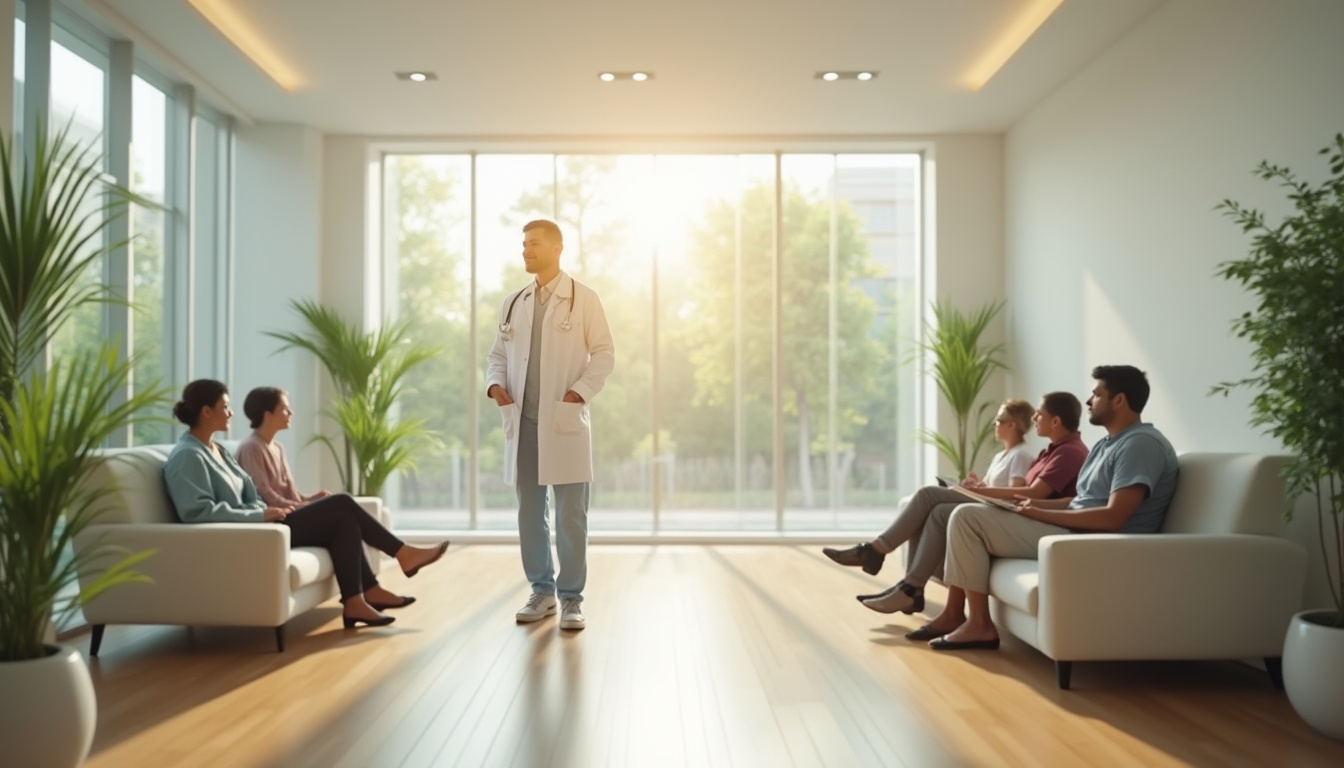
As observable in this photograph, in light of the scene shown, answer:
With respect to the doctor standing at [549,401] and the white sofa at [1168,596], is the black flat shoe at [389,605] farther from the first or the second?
the white sofa at [1168,596]

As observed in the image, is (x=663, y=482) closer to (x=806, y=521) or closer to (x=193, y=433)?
(x=806, y=521)

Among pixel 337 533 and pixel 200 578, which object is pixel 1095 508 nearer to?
pixel 337 533

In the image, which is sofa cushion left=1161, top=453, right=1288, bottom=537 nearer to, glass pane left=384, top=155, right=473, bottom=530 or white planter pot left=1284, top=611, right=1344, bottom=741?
white planter pot left=1284, top=611, right=1344, bottom=741

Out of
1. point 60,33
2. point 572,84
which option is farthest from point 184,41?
point 572,84

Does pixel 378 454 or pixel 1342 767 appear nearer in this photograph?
pixel 1342 767

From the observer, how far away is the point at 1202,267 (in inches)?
201

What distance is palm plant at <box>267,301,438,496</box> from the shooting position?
287 inches

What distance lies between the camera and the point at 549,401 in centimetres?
514

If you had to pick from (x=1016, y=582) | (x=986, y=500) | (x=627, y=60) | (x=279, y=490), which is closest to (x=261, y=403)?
(x=279, y=490)

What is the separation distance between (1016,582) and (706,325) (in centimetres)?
470

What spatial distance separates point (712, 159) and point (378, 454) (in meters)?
3.34

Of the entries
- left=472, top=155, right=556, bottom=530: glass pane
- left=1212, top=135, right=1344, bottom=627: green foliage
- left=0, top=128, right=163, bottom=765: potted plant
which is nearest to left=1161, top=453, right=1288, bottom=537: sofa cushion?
left=1212, top=135, right=1344, bottom=627: green foliage

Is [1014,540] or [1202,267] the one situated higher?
[1202,267]

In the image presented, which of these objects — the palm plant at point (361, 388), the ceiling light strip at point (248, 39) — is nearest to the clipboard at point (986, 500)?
the palm plant at point (361, 388)
